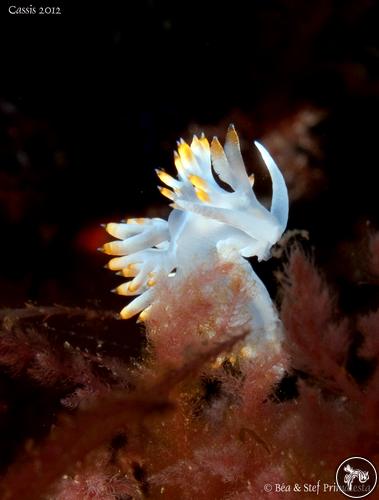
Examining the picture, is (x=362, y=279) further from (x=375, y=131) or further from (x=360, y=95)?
(x=360, y=95)

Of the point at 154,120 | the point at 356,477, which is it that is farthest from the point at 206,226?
the point at 356,477

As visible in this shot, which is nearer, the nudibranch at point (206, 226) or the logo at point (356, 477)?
the logo at point (356, 477)

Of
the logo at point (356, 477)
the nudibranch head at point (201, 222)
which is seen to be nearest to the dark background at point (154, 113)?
the nudibranch head at point (201, 222)

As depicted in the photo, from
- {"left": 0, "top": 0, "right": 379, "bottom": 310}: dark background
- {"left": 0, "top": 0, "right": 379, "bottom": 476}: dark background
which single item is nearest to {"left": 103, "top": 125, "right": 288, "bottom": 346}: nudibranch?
{"left": 0, "top": 0, "right": 379, "bottom": 476}: dark background

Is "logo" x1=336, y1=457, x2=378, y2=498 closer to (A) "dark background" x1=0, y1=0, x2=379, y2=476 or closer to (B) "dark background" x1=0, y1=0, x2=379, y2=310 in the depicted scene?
(A) "dark background" x1=0, y1=0, x2=379, y2=476

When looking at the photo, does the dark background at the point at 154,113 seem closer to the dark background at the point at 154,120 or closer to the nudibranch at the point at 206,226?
the dark background at the point at 154,120
